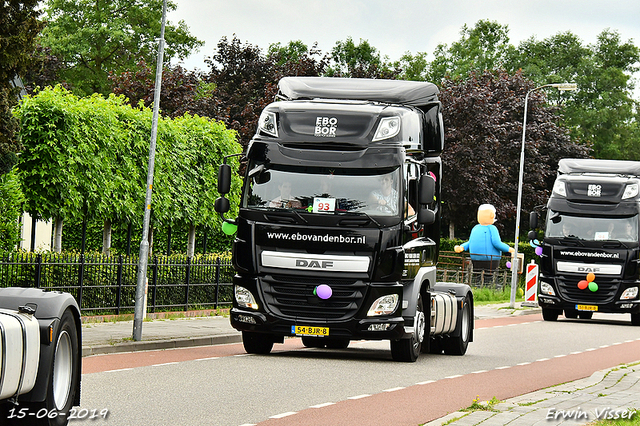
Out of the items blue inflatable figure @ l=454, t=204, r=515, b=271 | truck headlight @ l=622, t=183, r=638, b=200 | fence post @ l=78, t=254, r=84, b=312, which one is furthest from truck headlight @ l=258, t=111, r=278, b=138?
blue inflatable figure @ l=454, t=204, r=515, b=271

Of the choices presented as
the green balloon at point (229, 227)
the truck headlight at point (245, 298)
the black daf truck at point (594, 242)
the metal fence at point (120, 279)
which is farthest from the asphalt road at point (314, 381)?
the black daf truck at point (594, 242)

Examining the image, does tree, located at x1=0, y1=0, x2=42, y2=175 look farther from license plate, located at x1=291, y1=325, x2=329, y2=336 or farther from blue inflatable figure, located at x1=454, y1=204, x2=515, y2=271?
blue inflatable figure, located at x1=454, y1=204, x2=515, y2=271

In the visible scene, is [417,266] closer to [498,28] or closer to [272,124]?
[272,124]

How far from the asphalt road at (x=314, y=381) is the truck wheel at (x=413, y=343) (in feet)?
0.58

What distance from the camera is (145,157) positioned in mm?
26953

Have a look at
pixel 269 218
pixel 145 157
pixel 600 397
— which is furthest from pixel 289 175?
pixel 145 157

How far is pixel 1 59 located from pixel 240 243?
7.04 metres

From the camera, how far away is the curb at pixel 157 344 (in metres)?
15.0

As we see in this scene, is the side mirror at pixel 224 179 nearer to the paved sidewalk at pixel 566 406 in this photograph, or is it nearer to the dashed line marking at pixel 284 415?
the paved sidewalk at pixel 566 406

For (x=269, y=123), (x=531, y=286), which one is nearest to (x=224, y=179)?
(x=269, y=123)

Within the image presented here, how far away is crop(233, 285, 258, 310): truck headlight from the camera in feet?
47.3

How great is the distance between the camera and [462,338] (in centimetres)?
1759

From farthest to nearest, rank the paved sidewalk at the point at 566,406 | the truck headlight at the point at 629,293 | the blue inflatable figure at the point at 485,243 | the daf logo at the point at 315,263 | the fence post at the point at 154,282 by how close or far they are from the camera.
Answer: the blue inflatable figure at the point at 485,243, the truck headlight at the point at 629,293, the fence post at the point at 154,282, the daf logo at the point at 315,263, the paved sidewalk at the point at 566,406

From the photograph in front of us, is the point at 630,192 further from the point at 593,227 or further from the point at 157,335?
the point at 157,335
